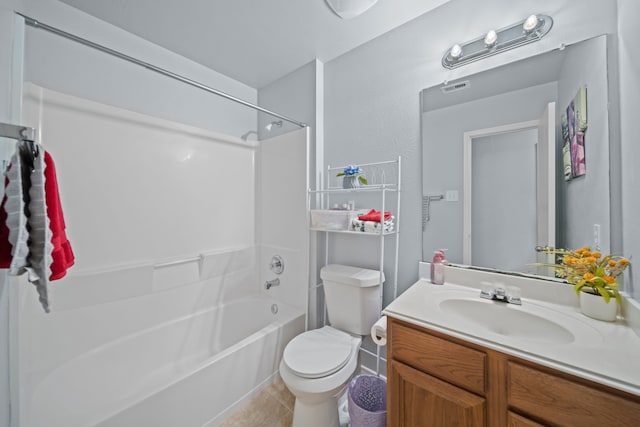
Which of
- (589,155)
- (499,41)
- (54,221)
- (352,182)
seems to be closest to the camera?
(54,221)

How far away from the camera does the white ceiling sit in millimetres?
1532

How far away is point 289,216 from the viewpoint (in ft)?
6.95

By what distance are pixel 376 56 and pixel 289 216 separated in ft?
4.51

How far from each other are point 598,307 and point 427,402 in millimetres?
744

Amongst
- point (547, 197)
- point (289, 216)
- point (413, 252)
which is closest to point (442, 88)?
point (547, 197)

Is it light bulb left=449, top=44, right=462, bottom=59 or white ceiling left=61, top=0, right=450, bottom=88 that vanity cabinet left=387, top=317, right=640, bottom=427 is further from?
white ceiling left=61, top=0, right=450, bottom=88

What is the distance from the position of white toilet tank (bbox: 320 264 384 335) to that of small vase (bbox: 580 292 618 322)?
890mm

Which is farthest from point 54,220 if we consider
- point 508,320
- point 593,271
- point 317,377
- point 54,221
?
point 593,271

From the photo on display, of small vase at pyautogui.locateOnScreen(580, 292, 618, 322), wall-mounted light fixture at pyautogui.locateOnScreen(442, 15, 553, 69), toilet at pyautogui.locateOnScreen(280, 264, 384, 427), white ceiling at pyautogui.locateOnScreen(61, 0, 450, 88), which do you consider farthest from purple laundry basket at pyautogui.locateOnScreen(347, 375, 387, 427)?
white ceiling at pyautogui.locateOnScreen(61, 0, 450, 88)

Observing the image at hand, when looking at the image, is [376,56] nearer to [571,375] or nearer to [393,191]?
[393,191]

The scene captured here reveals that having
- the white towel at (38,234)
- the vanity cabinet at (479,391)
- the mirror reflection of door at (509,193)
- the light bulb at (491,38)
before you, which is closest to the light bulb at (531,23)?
the light bulb at (491,38)

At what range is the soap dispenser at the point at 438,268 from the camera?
1365mm

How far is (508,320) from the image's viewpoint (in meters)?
1.08

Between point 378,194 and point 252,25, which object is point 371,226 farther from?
point 252,25
